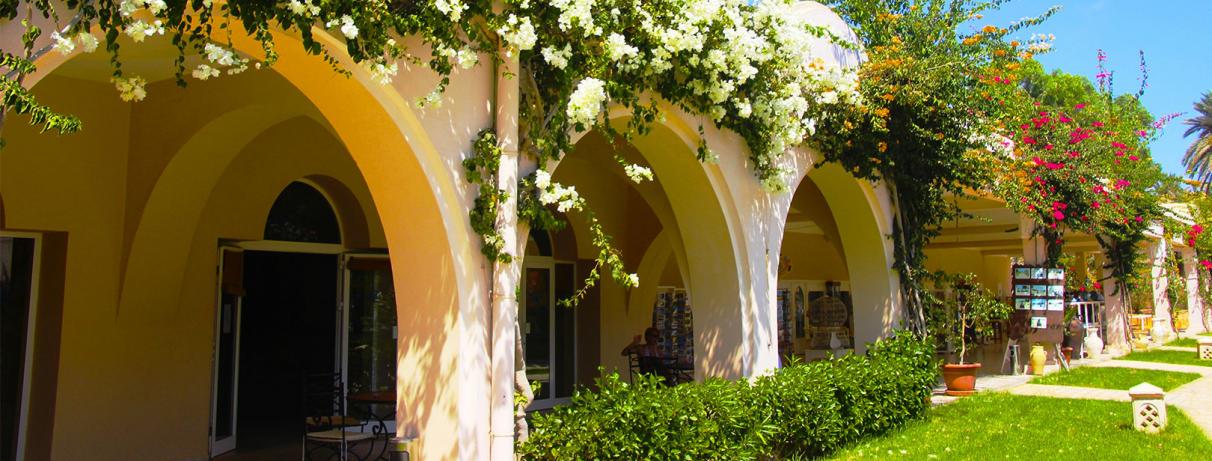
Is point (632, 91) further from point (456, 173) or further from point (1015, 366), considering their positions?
point (1015, 366)

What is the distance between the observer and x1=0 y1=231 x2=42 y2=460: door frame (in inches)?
257

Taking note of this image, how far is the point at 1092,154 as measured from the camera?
12781 millimetres

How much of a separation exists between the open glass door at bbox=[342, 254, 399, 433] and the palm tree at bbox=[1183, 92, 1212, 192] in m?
32.5

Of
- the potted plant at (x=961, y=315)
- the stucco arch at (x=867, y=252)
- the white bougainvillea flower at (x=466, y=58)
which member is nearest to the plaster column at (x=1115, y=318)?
the potted plant at (x=961, y=315)

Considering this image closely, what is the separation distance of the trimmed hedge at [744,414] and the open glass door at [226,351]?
3914mm

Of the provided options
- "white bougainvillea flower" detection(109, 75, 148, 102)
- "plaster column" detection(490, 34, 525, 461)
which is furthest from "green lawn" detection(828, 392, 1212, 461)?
"white bougainvillea flower" detection(109, 75, 148, 102)

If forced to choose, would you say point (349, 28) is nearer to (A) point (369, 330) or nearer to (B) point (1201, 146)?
(A) point (369, 330)

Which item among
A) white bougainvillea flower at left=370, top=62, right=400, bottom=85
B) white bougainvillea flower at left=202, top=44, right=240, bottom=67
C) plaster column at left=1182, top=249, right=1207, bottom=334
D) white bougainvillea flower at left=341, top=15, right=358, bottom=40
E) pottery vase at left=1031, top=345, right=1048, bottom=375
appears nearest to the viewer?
white bougainvillea flower at left=202, top=44, right=240, bottom=67

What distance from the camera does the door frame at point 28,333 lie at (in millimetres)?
6539

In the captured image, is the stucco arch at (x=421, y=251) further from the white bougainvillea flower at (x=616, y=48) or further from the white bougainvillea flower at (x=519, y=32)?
the white bougainvillea flower at (x=616, y=48)

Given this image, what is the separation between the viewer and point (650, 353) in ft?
35.3

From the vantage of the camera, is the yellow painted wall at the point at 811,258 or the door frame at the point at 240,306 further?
the yellow painted wall at the point at 811,258

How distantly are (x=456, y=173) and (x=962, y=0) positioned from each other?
24.0 feet

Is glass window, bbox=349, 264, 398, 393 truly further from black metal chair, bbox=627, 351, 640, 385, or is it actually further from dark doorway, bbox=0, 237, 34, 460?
black metal chair, bbox=627, 351, 640, 385
